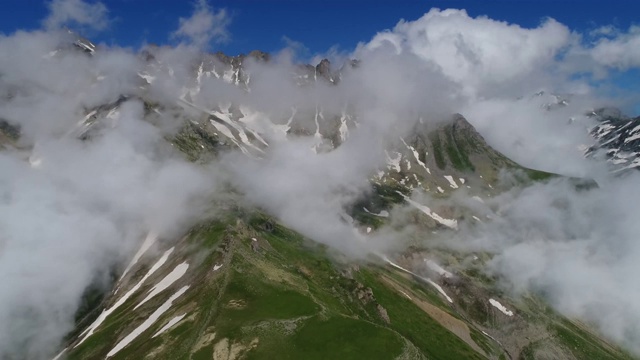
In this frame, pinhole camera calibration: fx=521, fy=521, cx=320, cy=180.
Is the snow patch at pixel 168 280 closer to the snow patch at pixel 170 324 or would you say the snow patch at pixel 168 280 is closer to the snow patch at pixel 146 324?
the snow patch at pixel 146 324

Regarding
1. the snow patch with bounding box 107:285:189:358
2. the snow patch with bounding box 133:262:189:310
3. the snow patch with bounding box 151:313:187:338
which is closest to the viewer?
the snow patch with bounding box 151:313:187:338

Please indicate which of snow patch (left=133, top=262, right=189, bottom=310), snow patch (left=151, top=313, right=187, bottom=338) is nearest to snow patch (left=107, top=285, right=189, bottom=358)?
snow patch (left=151, top=313, right=187, bottom=338)

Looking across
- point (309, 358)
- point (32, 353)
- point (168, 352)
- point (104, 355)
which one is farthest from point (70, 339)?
point (309, 358)

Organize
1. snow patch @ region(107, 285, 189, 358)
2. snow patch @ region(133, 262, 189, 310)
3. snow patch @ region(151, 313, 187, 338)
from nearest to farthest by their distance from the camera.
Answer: snow patch @ region(151, 313, 187, 338), snow patch @ region(107, 285, 189, 358), snow patch @ region(133, 262, 189, 310)

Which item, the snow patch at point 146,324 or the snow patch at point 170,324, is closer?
the snow patch at point 170,324

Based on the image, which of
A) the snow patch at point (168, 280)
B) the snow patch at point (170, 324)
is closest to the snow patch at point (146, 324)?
the snow patch at point (170, 324)

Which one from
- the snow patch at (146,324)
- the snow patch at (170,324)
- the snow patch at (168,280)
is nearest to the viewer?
the snow patch at (170,324)

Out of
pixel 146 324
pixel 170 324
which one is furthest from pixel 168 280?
pixel 170 324

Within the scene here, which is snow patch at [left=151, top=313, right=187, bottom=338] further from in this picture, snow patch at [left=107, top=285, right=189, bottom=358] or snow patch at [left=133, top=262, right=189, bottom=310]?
snow patch at [left=133, top=262, right=189, bottom=310]

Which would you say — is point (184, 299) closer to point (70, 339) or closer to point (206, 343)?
point (206, 343)

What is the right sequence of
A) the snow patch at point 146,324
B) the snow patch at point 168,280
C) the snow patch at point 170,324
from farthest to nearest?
1. the snow patch at point 168,280
2. the snow patch at point 146,324
3. the snow patch at point 170,324

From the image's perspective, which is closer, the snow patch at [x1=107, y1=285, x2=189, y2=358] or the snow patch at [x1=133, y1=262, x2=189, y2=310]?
the snow patch at [x1=107, y1=285, x2=189, y2=358]
